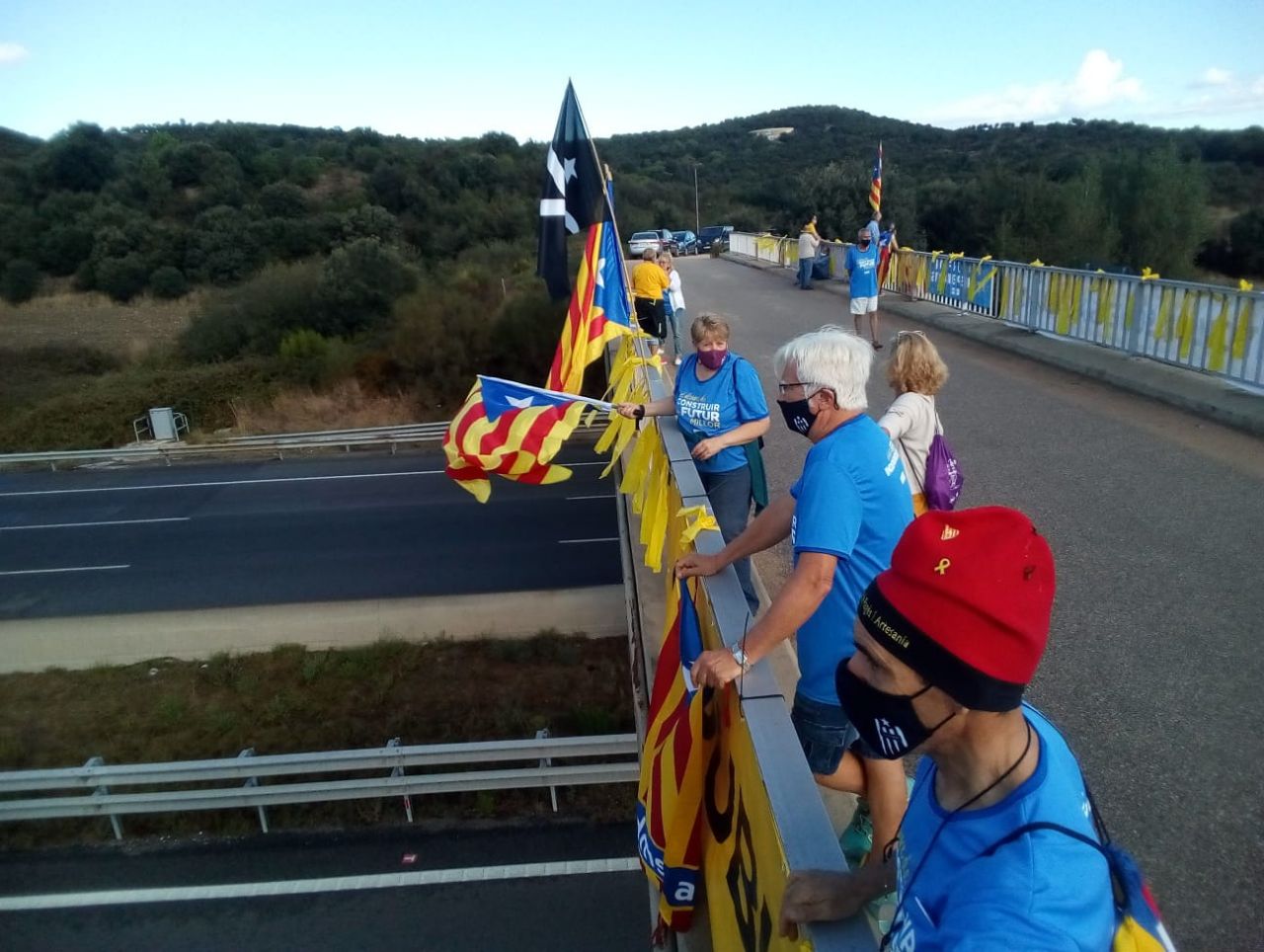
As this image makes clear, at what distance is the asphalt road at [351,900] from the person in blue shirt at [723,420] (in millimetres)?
4654

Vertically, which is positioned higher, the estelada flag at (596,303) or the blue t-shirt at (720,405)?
the estelada flag at (596,303)

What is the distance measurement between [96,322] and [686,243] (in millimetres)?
35577

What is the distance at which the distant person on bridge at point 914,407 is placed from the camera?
4254 millimetres

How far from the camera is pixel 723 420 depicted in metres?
5.00

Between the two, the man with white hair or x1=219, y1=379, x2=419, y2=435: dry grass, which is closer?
the man with white hair

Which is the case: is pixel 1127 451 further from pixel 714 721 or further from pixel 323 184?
pixel 323 184

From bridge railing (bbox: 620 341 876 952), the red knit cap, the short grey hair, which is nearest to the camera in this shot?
the red knit cap

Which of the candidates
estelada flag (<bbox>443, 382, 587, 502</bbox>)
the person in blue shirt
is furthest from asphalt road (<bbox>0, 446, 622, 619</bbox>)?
the person in blue shirt

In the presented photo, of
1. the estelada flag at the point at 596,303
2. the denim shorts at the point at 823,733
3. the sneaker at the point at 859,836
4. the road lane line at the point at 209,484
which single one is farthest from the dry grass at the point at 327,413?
the denim shorts at the point at 823,733

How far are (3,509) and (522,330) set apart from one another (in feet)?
59.5

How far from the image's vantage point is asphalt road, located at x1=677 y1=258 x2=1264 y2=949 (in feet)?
11.8

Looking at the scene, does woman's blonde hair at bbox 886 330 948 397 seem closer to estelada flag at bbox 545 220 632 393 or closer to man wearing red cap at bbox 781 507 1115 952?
man wearing red cap at bbox 781 507 1115 952

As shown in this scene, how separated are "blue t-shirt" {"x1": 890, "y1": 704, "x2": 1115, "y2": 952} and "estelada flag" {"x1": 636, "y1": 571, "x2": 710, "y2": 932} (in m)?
1.33

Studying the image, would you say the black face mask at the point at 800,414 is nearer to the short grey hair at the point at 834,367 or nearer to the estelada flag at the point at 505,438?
the short grey hair at the point at 834,367
